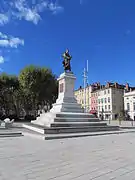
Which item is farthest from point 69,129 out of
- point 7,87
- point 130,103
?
point 130,103

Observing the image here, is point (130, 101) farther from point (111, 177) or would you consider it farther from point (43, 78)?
point (111, 177)

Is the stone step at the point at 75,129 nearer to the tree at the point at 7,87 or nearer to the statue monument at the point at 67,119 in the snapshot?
the statue monument at the point at 67,119

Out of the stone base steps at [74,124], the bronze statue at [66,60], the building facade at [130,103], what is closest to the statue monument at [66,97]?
the bronze statue at [66,60]

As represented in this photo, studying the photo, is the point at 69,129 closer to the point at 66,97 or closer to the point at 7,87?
the point at 66,97

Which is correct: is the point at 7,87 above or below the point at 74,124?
above

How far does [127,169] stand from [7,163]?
3620mm

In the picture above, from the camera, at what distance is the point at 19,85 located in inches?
1981

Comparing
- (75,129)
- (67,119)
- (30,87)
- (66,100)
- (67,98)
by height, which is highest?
(30,87)

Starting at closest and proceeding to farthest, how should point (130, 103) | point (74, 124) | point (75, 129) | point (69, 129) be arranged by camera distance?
point (69, 129), point (75, 129), point (74, 124), point (130, 103)

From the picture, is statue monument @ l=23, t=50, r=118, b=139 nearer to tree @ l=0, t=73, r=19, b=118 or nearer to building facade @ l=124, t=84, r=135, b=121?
tree @ l=0, t=73, r=19, b=118

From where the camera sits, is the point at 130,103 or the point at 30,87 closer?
the point at 30,87

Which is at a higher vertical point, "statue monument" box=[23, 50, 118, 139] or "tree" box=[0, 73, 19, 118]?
"tree" box=[0, 73, 19, 118]

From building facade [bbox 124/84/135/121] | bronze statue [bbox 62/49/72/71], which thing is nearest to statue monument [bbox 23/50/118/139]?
bronze statue [bbox 62/49/72/71]

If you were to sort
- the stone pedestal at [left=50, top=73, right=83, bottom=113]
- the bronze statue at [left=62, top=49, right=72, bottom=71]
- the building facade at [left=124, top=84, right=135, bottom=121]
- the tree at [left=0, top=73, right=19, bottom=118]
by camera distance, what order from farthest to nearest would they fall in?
the building facade at [left=124, top=84, right=135, bottom=121] → the tree at [left=0, top=73, right=19, bottom=118] → the bronze statue at [left=62, top=49, right=72, bottom=71] → the stone pedestal at [left=50, top=73, right=83, bottom=113]
